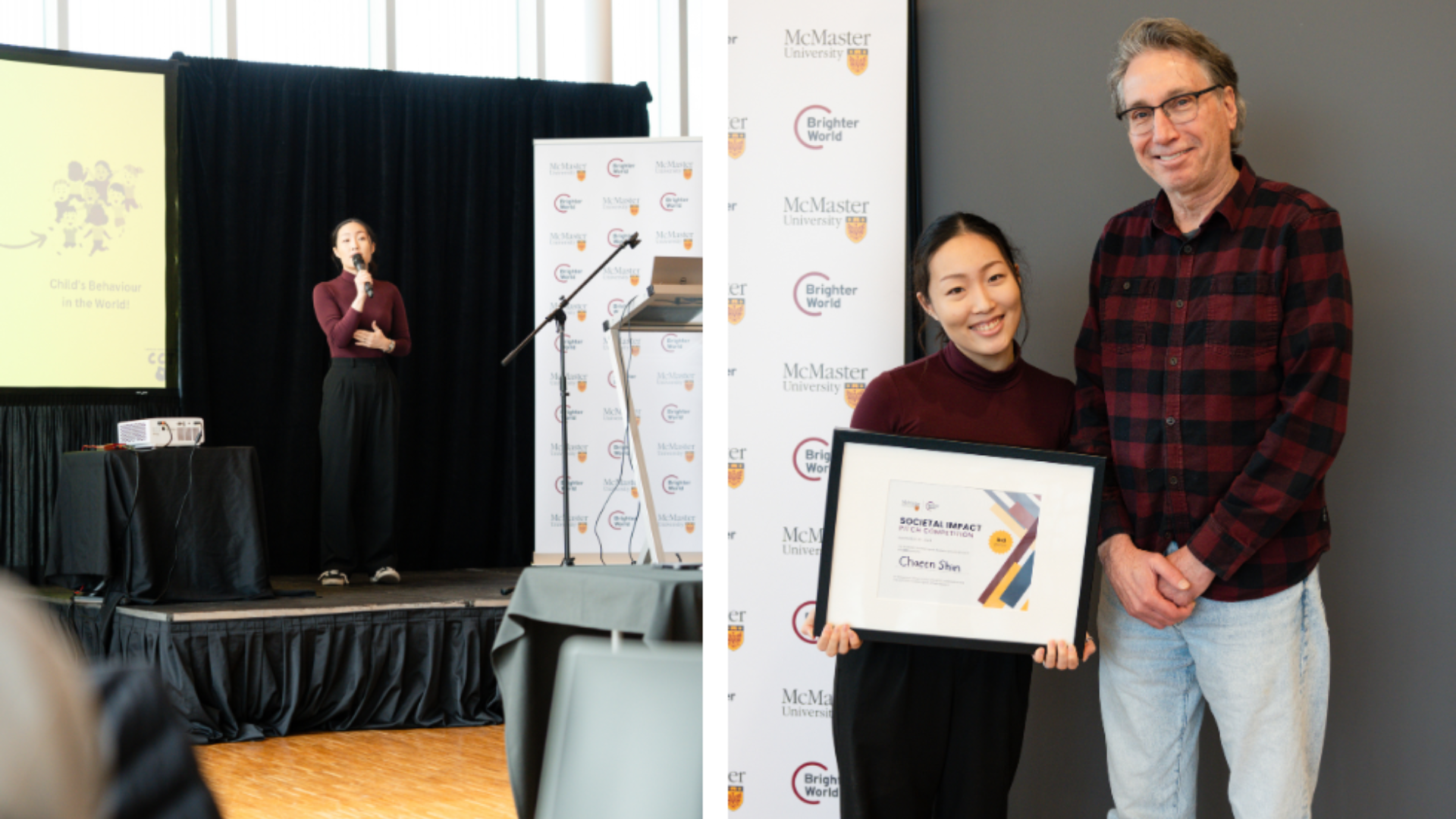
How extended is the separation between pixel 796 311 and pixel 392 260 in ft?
16.2

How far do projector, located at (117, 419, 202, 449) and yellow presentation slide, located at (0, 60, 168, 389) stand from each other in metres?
1.07

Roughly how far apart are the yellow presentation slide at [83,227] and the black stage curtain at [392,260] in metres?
0.71

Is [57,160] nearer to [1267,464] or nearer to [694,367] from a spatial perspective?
[694,367]

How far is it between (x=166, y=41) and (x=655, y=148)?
3.16 metres

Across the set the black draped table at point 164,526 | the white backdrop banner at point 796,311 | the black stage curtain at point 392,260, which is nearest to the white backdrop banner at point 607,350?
the black stage curtain at point 392,260

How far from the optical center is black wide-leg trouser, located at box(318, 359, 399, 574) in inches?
210

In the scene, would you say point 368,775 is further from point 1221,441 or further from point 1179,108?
point 1179,108

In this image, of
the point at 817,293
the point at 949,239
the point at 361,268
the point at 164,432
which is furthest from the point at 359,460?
the point at 949,239

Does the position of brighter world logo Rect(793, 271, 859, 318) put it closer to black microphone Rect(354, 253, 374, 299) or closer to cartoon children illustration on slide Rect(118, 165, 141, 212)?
black microphone Rect(354, 253, 374, 299)

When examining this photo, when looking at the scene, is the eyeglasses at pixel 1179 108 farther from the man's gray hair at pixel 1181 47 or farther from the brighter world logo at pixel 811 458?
the brighter world logo at pixel 811 458

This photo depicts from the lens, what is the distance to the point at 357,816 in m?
3.22

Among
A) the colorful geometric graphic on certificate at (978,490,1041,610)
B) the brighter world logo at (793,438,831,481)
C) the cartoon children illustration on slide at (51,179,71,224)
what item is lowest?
the colorful geometric graphic on certificate at (978,490,1041,610)

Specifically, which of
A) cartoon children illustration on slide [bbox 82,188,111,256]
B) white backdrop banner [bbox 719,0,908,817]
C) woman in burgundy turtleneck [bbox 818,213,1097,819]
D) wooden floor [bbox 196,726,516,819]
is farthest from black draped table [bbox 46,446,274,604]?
woman in burgundy turtleneck [bbox 818,213,1097,819]

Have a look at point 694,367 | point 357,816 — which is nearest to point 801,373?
point 357,816
